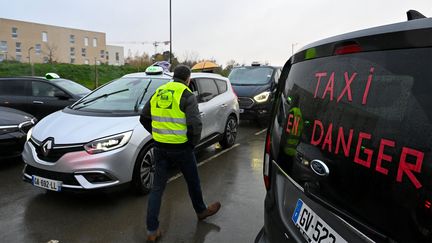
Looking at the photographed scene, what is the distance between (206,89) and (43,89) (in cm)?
431

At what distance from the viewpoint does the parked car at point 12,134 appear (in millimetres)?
5805

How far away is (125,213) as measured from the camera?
164 inches

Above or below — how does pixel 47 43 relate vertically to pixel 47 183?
above

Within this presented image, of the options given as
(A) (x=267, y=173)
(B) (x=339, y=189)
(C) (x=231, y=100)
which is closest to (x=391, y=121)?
(B) (x=339, y=189)

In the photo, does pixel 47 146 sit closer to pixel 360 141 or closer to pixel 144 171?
pixel 144 171

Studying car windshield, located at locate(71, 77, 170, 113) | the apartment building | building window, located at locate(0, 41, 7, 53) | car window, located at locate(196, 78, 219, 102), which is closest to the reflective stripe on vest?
car windshield, located at locate(71, 77, 170, 113)

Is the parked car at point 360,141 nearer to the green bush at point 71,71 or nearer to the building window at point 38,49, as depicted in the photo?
the green bush at point 71,71

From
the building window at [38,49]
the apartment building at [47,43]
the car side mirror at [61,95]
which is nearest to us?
the car side mirror at [61,95]

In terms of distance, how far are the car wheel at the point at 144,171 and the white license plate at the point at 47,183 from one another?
86 cm

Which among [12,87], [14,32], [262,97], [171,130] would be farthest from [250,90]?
[14,32]

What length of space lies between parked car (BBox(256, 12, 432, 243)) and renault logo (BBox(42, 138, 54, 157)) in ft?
10.2

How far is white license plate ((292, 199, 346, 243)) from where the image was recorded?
1581mm

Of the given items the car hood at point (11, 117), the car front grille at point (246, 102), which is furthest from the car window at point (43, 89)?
the car front grille at point (246, 102)

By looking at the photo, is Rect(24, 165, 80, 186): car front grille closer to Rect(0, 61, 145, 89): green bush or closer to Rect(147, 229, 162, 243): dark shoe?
Rect(147, 229, 162, 243): dark shoe
